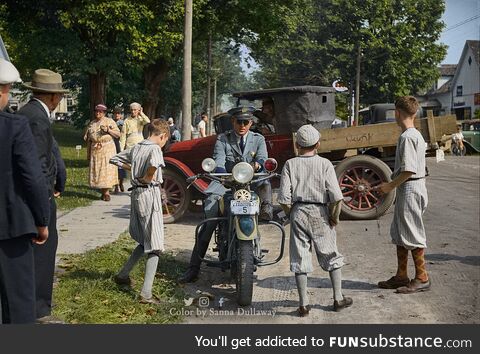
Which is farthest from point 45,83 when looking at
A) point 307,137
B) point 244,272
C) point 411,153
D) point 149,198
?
point 411,153

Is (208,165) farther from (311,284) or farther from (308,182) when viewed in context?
(311,284)

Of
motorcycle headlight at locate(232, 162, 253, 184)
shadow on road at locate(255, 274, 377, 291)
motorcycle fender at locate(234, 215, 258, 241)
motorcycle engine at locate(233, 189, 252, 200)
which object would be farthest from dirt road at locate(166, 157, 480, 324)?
motorcycle headlight at locate(232, 162, 253, 184)

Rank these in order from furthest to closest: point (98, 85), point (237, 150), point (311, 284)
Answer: point (98, 85), point (237, 150), point (311, 284)

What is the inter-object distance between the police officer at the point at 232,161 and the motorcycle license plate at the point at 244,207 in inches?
24.2

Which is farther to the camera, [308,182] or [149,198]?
[149,198]

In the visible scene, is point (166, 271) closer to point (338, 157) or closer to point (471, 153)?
point (338, 157)

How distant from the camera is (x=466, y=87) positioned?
144ft

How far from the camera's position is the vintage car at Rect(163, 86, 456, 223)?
9656mm

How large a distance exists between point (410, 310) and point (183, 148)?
5703 mm

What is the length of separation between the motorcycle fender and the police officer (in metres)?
0.64

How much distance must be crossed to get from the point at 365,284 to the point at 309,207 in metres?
1.37

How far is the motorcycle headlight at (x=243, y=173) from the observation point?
552 centimetres

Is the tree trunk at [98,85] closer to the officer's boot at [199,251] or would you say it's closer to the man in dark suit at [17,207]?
the officer's boot at [199,251]
